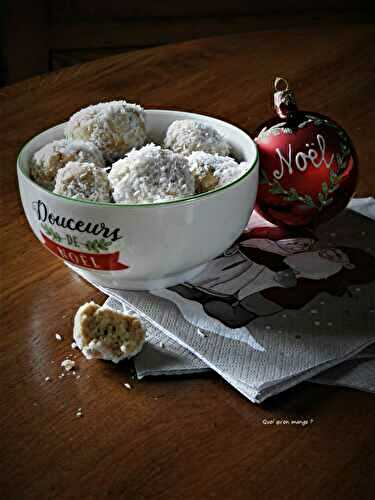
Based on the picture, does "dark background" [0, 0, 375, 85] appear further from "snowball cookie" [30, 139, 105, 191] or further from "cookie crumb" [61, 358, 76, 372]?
"cookie crumb" [61, 358, 76, 372]

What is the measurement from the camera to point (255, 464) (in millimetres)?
565

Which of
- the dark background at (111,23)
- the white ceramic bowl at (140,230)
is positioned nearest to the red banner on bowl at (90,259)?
the white ceramic bowl at (140,230)

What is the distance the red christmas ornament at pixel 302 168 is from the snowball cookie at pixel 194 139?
0.24 ft

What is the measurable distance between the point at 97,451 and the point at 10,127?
640 mm

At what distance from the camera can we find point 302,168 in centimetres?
84

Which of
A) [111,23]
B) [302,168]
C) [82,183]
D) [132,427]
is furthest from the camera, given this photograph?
[111,23]

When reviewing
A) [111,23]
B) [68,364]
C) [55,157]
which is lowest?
[111,23]

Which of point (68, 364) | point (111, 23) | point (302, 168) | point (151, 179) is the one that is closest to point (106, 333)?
point (68, 364)

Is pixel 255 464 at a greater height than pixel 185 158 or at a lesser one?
lesser

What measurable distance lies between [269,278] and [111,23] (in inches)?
69.4

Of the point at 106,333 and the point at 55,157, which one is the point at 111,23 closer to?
the point at 55,157

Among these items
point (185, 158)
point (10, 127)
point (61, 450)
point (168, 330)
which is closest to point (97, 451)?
point (61, 450)

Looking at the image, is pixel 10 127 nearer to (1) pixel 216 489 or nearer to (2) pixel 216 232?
(2) pixel 216 232

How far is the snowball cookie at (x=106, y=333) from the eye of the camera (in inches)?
26.2
